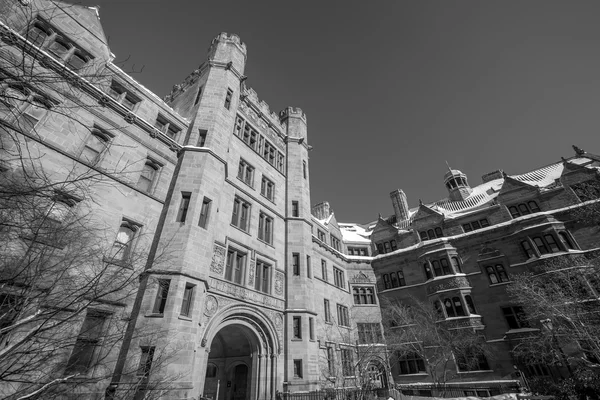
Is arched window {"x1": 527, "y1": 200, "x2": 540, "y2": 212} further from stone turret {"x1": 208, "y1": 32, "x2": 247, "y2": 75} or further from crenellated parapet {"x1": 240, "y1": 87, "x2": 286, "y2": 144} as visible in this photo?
stone turret {"x1": 208, "y1": 32, "x2": 247, "y2": 75}

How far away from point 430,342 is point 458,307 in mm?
3939

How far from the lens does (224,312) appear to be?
14531 millimetres

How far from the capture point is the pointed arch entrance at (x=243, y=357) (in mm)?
15224

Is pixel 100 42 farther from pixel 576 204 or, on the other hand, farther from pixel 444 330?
pixel 576 204

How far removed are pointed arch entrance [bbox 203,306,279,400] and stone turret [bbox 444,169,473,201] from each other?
28.9 meters

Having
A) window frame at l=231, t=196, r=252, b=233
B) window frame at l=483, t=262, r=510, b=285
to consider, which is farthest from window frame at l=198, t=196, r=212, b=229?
window frame at l=483, t=262, r=510, b=285

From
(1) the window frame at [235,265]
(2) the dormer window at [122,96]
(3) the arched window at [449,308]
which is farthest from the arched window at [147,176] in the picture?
(3) the arched window at [449,308]

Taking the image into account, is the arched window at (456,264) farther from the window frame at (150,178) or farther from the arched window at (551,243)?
the window frame at (150,178)

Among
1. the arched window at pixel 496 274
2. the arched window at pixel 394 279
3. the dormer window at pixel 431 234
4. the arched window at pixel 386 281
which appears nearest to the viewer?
the arched window at pixel 496 274

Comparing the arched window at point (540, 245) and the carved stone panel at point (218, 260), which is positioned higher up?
the arched window at point (540, 245)

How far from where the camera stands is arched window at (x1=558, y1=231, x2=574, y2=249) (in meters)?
23.0

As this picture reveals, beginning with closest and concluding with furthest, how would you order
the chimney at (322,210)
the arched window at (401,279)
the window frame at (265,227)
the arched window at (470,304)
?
the window frame at (265,227) → the arched window at (470,304) → the arched window at (401,279) → the chimney at (322,210)

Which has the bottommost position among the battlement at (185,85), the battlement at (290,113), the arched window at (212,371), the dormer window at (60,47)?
the arched window at (212,371)

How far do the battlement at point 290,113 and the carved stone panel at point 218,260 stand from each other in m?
17.4
